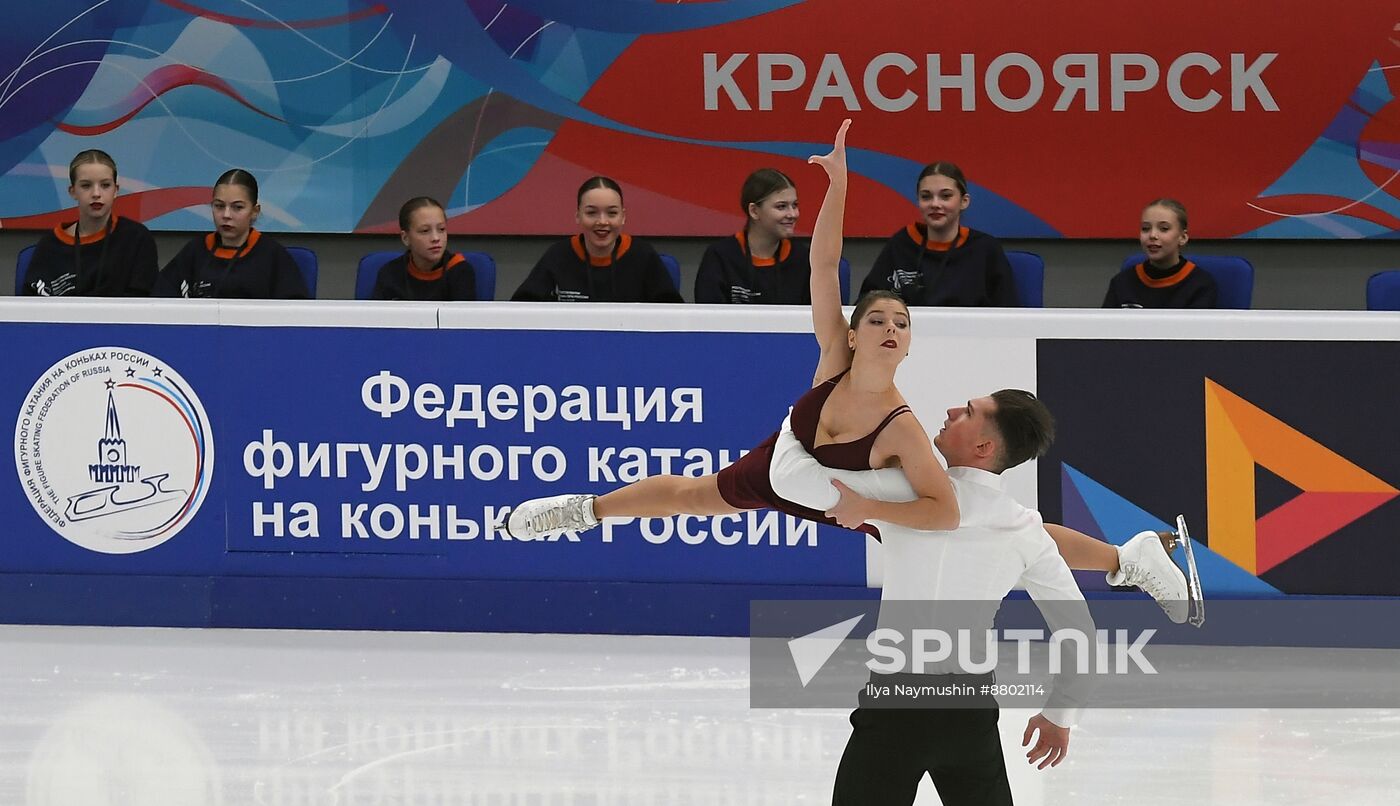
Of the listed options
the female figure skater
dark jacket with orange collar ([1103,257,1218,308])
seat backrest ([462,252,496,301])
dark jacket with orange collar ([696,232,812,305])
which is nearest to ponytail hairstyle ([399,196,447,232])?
seat backrest ([462,252,496,301])

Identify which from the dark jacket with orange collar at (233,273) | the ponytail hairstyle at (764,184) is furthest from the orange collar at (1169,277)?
the dark jacket with orange collar at (233,273)

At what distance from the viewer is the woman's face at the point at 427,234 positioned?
688 centimetres

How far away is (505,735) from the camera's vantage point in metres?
5.25

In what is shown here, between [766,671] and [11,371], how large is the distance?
112 inches

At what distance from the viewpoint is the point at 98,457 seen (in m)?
6.37

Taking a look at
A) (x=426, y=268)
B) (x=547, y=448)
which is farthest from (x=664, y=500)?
(x=426, y=268)

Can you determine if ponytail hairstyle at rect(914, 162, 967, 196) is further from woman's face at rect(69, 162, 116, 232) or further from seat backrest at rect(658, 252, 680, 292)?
woman's face at rect(69, 162, 116, 232)

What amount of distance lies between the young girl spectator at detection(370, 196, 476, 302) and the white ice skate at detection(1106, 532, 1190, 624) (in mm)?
3859

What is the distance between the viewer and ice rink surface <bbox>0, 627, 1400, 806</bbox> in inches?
188

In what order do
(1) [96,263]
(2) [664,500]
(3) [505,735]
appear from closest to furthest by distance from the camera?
(2) [664,500] < (3) [505,735] < (1) [96,263]

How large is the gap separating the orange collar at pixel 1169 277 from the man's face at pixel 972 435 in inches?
143

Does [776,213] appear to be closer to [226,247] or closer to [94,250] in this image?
[226,247]

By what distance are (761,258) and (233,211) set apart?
2054 millimetres

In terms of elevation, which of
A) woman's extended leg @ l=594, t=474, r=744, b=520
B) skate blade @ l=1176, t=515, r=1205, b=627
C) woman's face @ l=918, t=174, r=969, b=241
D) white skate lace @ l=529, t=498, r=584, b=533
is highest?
woman's face @ l=918, t=174, r=969, b=241
